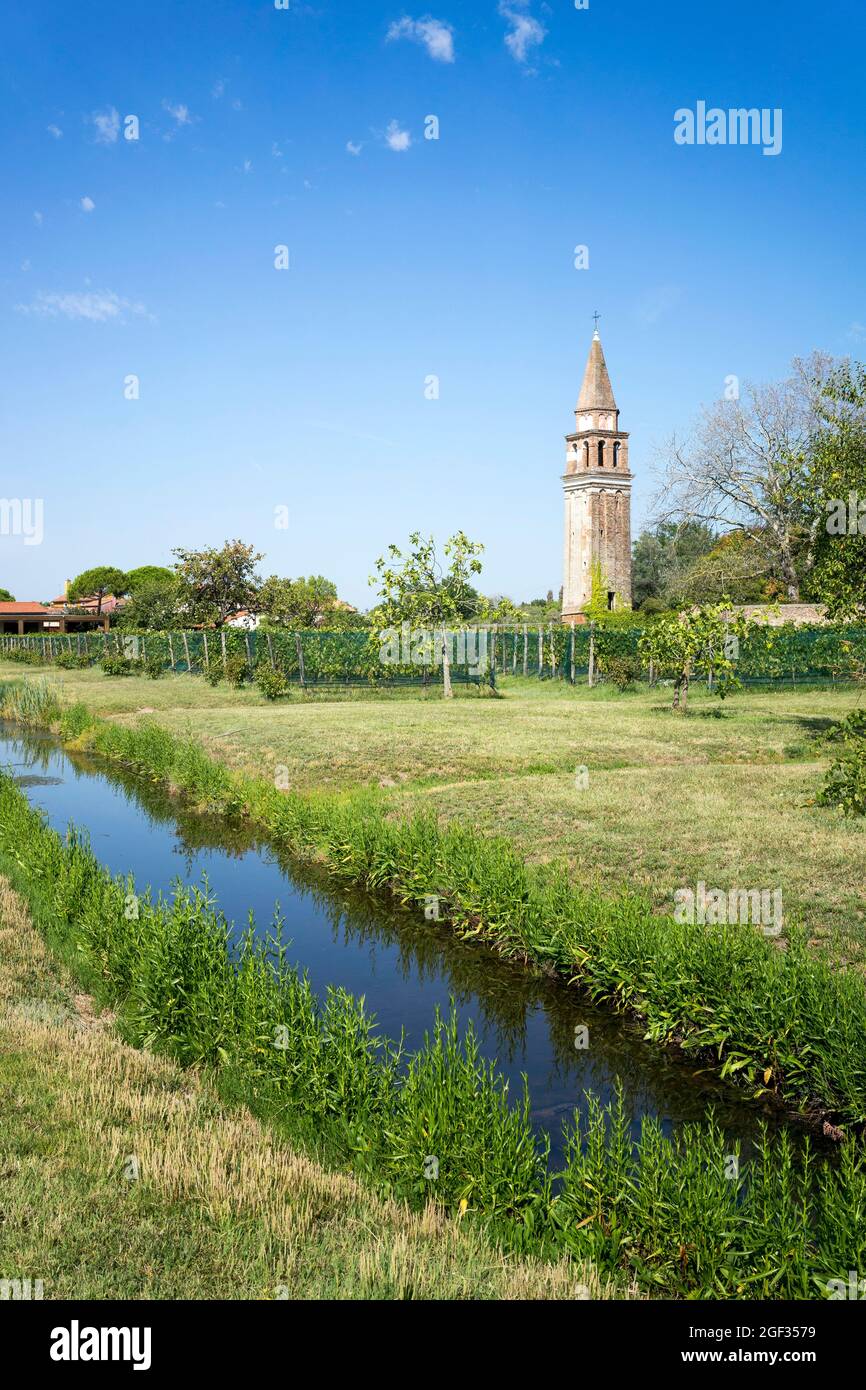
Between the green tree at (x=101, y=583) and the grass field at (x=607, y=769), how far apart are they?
278 feet

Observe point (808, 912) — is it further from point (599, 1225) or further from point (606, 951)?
point (599, 1225)

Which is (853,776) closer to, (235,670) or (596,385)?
(235,670)

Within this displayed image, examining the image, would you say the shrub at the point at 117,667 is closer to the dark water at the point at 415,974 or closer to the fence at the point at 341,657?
the fence at the point at 341,657

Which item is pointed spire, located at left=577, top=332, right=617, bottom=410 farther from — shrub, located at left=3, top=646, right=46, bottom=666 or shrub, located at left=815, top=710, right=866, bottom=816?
shrub, located at left=815, top=710, right=866, bottom=816

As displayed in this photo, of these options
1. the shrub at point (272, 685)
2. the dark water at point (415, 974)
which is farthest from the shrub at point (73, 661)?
the dark water at point (415, 974)

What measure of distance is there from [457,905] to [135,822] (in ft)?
26.9

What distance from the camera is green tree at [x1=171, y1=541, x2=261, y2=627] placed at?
6206cm

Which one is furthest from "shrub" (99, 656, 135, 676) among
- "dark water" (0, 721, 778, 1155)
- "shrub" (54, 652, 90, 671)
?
"dark water" (0, 721, 778, 1155)

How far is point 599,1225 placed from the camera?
4883 millimetres

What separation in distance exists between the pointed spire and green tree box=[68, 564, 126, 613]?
210 feet

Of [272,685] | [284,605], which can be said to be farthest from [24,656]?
[272,685]

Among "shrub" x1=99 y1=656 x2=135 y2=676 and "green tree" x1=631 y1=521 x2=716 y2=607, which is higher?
"green tree" x1=631 y1=521 x2=716 y2=607

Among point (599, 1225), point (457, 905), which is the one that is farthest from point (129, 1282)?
point (457, 905)

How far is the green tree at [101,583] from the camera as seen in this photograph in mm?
114812
